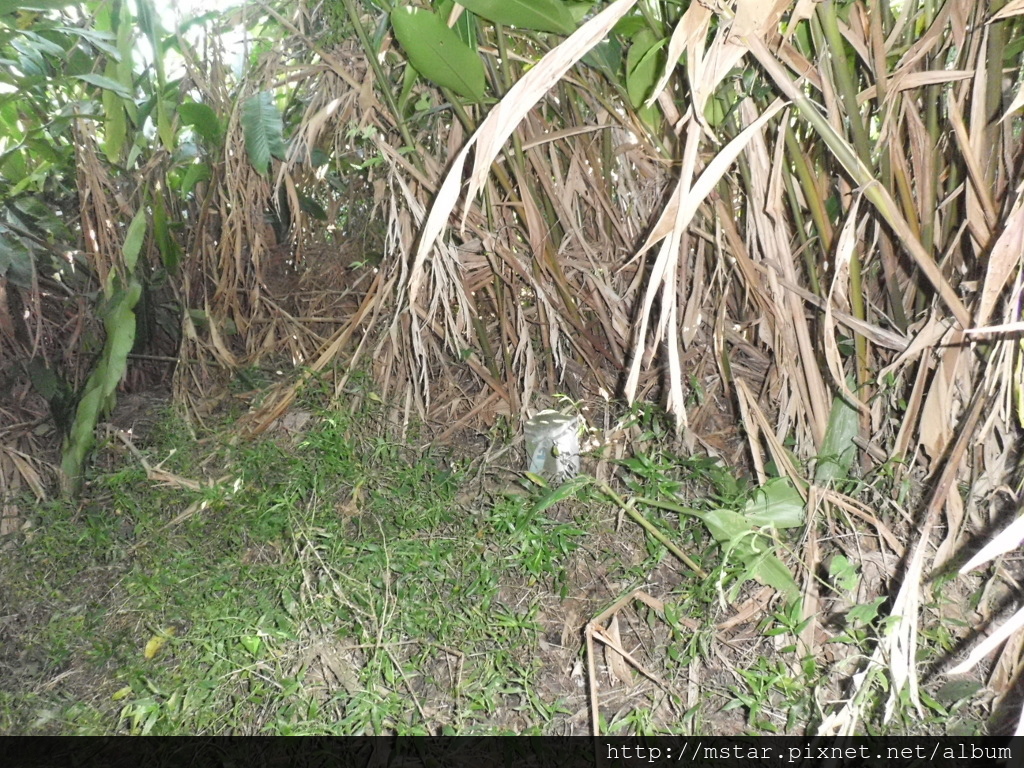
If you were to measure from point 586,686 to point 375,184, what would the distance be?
3.03 feet

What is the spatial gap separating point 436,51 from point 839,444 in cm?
77

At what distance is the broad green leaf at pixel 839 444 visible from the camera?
3.40 ft

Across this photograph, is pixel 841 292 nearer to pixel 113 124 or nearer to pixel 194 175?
pixel 194 175

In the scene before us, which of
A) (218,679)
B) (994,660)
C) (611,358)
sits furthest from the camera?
(611,358)

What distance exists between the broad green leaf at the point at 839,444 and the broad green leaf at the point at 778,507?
5 cm

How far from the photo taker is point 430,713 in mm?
933

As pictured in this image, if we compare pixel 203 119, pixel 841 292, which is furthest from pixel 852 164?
pixel 203 119

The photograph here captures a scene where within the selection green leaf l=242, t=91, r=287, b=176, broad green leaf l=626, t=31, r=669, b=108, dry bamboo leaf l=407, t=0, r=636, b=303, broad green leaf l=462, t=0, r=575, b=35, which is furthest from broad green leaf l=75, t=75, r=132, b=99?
dry bamboo leaf l=407, t=0, r=636, b=303

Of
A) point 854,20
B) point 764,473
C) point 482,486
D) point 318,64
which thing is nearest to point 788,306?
point 764,473

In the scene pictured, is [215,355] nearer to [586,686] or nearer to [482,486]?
[482,486]

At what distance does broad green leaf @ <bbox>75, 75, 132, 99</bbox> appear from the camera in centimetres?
136

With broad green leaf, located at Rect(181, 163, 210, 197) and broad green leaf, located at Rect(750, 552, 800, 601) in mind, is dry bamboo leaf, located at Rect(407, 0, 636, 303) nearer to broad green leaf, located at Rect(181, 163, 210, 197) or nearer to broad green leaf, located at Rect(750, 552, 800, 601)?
broad green leaf, located at Rect(750, 552, 800, 601)

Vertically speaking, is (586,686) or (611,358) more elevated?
(611,358)

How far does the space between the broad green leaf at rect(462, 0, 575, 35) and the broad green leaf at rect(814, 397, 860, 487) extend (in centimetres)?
63
